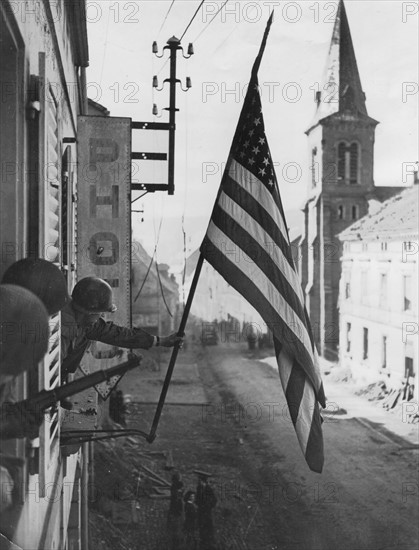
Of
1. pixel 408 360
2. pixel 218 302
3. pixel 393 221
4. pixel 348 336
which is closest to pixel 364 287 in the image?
pixel 348 336

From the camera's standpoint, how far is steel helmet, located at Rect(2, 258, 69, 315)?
277cm

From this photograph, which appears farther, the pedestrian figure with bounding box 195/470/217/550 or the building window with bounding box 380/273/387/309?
the building window with bounding box 380/273/387/309

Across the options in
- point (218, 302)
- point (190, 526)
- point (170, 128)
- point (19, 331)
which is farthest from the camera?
point (218, 302)

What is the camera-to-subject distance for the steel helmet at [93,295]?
12.8 feet

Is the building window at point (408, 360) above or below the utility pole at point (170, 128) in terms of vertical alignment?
below

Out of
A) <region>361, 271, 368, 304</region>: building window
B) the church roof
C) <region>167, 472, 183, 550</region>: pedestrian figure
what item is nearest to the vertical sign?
<region>167, 472, 183, 550</region>: pedestrian figure

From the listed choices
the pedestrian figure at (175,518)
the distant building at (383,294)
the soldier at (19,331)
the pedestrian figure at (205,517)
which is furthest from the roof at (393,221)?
the soldier at (19,331)

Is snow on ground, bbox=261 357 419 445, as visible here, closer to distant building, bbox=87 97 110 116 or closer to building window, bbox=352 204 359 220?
distant building, bbox=87 97 110 116

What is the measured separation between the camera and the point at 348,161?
146ft

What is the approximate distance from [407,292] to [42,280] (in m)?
25.6

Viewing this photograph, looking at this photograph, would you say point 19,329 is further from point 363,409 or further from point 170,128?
point 363,409

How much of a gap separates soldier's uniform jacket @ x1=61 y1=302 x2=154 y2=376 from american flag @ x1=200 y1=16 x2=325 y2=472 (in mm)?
861

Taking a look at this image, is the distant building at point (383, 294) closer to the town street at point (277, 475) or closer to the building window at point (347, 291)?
the building window at point (347, 291)

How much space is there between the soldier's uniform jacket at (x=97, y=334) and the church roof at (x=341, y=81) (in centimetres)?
4289
